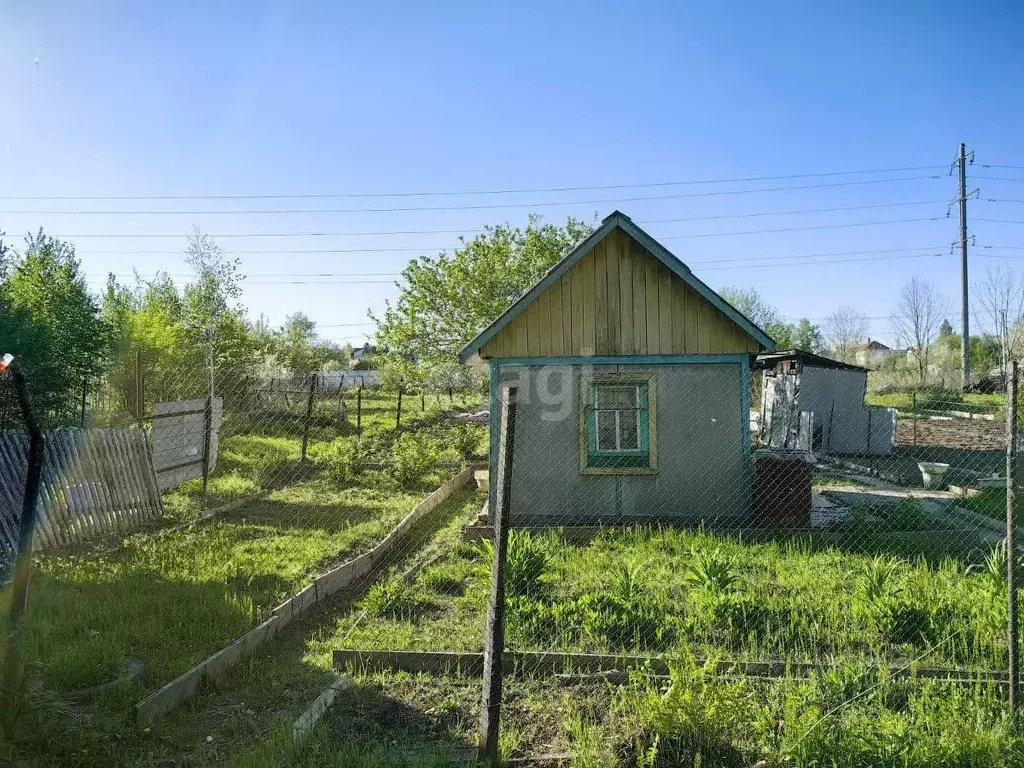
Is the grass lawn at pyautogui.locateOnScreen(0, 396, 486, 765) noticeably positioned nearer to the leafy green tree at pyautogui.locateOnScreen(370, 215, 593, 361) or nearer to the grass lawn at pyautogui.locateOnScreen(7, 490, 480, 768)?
the grass lawn at pyautogui.locateOnScreen(7, 490, 480, 768)

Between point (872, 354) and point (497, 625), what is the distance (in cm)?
9285

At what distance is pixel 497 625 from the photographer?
3.93 m

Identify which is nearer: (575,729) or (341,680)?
(575,729)

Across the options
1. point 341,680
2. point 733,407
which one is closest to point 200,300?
point 733,407

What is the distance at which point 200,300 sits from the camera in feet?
86.6

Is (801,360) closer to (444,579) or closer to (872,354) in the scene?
(444,579)

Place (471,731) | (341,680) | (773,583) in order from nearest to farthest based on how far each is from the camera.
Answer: (471,731), (341,680), (773,583)

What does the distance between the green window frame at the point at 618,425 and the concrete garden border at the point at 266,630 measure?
3.14 meters

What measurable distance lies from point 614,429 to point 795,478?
9.31 ft

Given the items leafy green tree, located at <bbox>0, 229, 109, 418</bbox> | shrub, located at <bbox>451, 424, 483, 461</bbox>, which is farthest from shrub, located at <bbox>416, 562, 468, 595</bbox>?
leafy green tree, located at <bbox>0, 229, 109, 418</bbox>

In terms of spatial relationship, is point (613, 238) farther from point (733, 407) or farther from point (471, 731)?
point (471, 731)

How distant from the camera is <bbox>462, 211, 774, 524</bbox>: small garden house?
10180mm

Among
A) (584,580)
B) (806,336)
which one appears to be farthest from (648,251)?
(806,336)

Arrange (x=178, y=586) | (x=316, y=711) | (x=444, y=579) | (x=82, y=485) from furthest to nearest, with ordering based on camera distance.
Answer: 1. (x=82, y=485)
2. (x=444, y=579)
3. (x=178, y=586)
4. (x=316, y=711)
